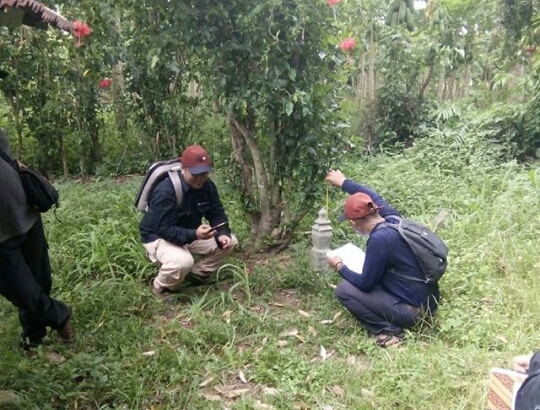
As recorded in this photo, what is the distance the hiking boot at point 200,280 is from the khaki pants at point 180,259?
0.04m

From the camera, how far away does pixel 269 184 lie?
4777 mm

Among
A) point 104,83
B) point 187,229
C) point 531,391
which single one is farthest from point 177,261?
point 104,83

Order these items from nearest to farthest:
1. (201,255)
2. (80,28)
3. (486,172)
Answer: (201,255)
(80,28)
(486,172)

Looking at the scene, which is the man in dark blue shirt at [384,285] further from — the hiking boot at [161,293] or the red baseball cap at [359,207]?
the hiking boot at [161,293]

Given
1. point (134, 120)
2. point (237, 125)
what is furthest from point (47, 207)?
point (134, 120)

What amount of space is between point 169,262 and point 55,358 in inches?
41.8

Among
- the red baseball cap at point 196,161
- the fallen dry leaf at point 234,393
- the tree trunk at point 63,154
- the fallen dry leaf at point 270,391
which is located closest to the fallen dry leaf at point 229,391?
the fallen dry leaf at point 234,393

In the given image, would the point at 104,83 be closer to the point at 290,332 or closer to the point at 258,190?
the point at 258,190

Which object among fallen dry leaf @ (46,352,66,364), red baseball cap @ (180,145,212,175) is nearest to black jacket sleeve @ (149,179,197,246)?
red baseball cap @ (180,145,212,175)

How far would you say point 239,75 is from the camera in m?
4.34

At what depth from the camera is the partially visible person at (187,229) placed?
12.8 ft

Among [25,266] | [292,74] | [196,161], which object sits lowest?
[25,266]

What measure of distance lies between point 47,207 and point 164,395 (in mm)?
1331

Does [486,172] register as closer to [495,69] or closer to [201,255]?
[201,255]
